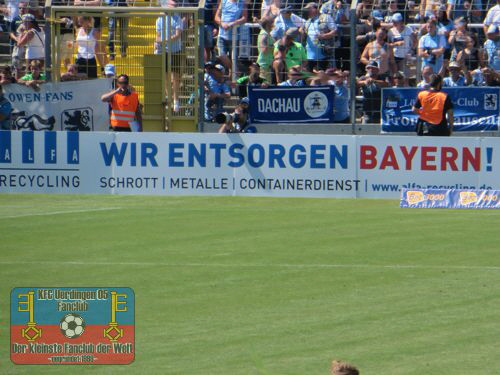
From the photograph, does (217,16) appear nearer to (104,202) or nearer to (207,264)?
(104,202)

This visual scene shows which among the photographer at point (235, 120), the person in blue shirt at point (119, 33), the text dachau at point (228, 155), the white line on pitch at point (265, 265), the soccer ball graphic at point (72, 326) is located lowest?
the white line on pitch at point (265, 265)

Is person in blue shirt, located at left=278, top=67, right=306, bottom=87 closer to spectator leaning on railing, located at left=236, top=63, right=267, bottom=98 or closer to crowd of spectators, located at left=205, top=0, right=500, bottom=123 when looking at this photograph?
crowd of spectators, located at left=205, top=0, right=500, bottom=123

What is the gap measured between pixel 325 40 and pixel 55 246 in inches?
394

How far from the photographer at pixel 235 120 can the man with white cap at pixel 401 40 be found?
12.4 ft

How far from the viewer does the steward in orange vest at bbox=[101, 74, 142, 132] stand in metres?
22.7

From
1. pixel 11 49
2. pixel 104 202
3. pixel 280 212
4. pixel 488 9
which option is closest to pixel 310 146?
pixel 280 212

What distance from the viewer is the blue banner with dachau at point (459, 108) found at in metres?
22.3

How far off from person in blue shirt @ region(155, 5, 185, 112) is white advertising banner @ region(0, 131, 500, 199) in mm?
2713

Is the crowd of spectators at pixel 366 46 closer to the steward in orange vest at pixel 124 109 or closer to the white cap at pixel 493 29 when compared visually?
the white cap at pixel 493 29

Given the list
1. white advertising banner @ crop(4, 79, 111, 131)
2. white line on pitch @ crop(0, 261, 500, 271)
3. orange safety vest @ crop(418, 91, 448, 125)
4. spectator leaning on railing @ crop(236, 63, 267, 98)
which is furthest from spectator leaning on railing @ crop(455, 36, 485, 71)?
white line on pitch @ crop(0, 261, 500, 271)

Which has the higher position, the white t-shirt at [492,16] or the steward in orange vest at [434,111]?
the white t-shirt at [492,16]

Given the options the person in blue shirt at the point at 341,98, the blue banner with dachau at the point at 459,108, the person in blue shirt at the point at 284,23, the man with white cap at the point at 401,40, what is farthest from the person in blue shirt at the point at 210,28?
the blue banner with dachau at the point at 459,108

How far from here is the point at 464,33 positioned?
23.1m

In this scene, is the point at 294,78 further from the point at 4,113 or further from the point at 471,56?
the point at 4,113
